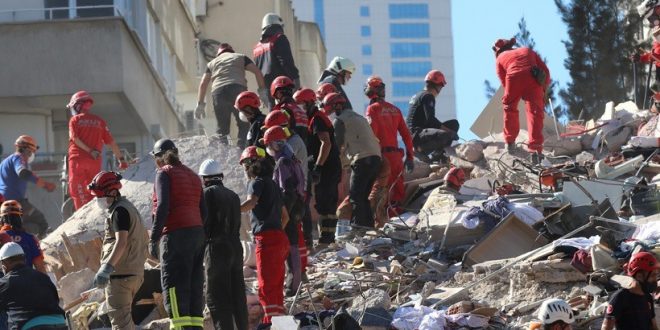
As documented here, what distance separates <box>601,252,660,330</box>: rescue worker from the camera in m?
15.9

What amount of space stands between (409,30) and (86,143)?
132 meters

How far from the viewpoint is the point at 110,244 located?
17.5 metres

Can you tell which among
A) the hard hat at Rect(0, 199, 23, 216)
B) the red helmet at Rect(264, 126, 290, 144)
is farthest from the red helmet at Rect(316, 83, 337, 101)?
the hard hat at Rect(0, 199, 23, 216)

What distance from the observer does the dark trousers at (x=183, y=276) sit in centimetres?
1725

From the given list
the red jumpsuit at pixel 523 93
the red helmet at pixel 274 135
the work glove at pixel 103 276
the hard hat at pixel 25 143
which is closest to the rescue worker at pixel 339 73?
the red jumpsuit at pixel 523 93

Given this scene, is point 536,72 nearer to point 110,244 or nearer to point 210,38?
point 110,244

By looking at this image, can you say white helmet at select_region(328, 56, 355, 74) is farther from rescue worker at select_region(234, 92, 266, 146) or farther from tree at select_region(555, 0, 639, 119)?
tree at select_region(555, 0, 639, 119)

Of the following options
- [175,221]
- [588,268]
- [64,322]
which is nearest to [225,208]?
[175,221]

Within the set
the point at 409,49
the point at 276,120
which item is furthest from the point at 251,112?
the point at 409,49

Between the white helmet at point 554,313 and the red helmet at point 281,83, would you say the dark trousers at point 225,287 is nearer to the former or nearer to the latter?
the white helmet at point 554,313

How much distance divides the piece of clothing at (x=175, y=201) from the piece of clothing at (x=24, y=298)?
3.69 feet

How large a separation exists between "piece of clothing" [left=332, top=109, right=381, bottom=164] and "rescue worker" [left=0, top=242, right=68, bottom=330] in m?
6.34

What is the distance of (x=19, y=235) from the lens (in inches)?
739

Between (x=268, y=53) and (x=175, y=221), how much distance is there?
791cm
